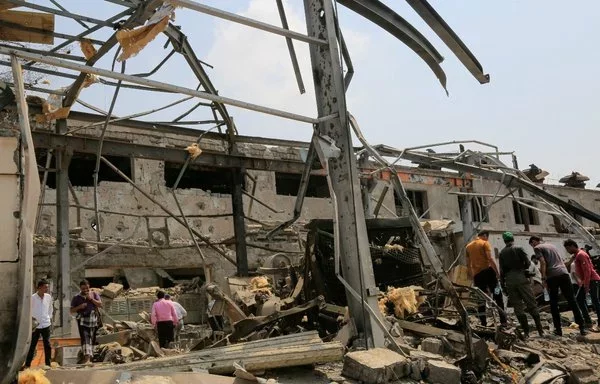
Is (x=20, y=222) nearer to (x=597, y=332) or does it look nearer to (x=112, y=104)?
(x=112, y=104)

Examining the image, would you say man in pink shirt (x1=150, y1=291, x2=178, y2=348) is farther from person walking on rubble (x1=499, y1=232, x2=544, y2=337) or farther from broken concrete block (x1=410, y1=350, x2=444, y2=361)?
person walking on rubble (x1=499, y1=232, x2=544, y2=337)

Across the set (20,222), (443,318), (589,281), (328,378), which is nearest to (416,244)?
(443,318)

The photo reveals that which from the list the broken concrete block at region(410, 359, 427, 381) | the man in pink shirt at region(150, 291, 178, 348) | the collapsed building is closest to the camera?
the broken concrete block at region(410, 359, 427, 381)

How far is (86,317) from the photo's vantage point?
9148 millimetres

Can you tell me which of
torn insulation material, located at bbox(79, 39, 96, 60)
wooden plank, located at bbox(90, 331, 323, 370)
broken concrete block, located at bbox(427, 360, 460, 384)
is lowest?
broken concrete block, located at bbox(427, 360, 460, 384)

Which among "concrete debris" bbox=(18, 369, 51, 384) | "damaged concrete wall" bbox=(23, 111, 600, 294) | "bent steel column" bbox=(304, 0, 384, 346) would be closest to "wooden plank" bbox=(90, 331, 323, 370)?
"concrete debris" bbox=(18, 369, 51, 384)

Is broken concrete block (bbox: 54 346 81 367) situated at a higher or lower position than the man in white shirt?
lower

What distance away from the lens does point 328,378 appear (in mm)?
4957

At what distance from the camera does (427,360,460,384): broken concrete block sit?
5.20 metres

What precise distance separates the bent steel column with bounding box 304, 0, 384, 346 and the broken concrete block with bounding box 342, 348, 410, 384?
Answer: 69cm

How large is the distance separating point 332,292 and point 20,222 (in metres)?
4.86

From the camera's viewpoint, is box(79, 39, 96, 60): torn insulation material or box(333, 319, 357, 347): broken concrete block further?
box(79, 39, 96, 60): torn insulation material

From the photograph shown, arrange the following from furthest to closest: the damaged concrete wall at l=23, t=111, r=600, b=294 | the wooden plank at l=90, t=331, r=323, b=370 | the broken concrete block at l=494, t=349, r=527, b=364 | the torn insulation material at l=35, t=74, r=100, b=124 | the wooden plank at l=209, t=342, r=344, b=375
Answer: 1. the damaged concrete wall at l=23, t=111, r=600, b=294
2. the torn insulation material at l=35, t=74, r=100, b=124
3. the broken concrete block at l=494, t=349, r=527, b=364
4. the wooden plank at l=90, t=331, r=323, b=370
5. the wooden plank at l=209, t=342, r=344, b=375

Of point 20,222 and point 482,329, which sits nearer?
point 20,222
